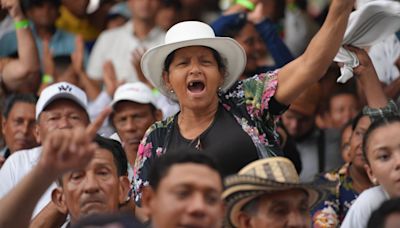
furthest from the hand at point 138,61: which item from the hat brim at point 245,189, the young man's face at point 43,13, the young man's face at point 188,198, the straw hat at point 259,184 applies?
the young man's face at point 188,198

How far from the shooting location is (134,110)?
8570 mm

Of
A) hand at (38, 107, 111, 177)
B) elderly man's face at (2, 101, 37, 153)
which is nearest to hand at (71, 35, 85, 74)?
elderly man's face at (2, 101, 37, 153)

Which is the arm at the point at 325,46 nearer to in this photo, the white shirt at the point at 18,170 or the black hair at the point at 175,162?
the black hair at the point at 175,162

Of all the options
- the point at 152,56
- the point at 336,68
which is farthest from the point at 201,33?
the point at 336,68

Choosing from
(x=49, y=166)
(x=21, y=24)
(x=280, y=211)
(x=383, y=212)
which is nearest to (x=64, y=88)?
(x=21, y=24)

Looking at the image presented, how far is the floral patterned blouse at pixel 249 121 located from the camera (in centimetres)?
662

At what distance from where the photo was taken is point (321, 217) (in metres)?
7.57

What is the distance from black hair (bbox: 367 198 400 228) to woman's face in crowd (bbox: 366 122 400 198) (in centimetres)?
102

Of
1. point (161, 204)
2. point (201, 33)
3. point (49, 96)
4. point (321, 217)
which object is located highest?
point (49, 96)

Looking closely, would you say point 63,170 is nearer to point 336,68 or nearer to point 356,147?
point 356,147

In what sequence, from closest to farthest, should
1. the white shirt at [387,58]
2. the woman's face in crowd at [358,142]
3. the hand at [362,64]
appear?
the hand at [362,64]
the woman's face in crowd at [358,142]
the white shirt at [387,58]

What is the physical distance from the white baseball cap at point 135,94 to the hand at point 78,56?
1.66 metres

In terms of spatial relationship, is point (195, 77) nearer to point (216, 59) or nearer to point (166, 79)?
point (216, 59)

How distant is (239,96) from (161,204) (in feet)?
5.68
